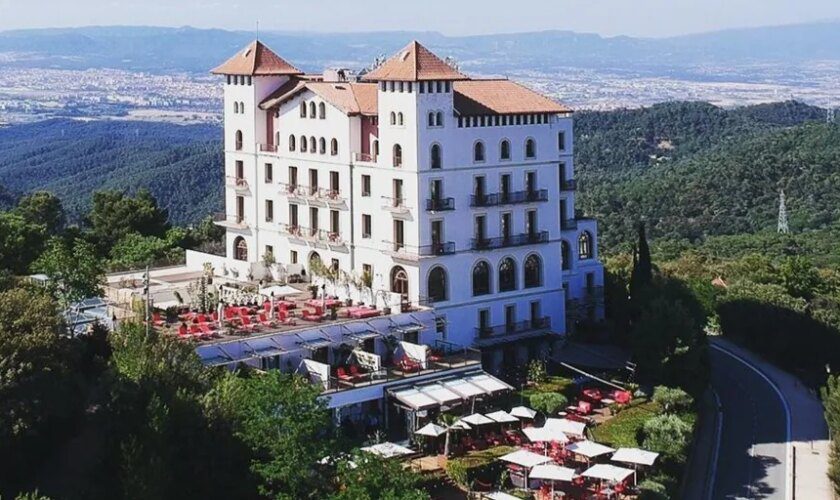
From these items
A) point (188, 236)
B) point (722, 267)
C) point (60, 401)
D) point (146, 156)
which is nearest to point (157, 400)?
point (60, 401)

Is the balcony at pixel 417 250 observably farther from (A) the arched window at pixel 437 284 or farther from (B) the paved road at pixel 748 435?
(B) the paved road at pixel 748 435

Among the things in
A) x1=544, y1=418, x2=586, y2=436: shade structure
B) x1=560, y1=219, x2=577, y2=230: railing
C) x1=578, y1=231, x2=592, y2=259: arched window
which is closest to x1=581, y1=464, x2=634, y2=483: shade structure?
x1=544, y1=418, x2=586, y2=436: shade structure

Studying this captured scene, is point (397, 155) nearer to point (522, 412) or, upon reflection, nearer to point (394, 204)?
Result: point (394, 204)

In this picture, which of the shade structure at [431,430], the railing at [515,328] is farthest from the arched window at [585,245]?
the shade structure at [431,430]

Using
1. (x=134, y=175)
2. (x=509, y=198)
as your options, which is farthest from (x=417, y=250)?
(x=134, y=175)

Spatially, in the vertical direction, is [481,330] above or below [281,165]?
below

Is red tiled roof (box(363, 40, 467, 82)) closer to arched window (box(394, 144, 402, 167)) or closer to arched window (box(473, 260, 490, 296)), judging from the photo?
arched window (box(394, 144, 402, 167))

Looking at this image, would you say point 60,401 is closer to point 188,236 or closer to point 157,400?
point 157,400
